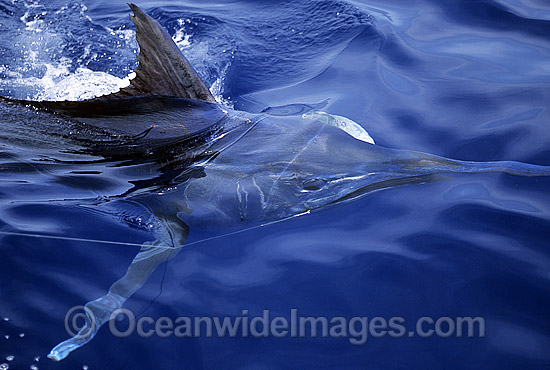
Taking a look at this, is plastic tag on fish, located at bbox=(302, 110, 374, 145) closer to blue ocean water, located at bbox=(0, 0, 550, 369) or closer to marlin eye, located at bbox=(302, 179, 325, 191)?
blue ocean water, located at bbox=(0, 0, 550, 369)

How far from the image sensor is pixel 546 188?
12.1 feet

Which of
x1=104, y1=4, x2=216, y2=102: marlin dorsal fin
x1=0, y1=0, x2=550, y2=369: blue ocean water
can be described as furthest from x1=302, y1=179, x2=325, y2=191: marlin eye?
x1=104, y1=4, x2=216, y2=102: marlin dorsal fin

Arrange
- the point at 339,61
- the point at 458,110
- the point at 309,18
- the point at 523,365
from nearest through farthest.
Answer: the point at 523,365 → the point at 458,110 → the point at 339,61 → the point at 309,18

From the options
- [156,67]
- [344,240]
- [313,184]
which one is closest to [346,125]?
[313,184]

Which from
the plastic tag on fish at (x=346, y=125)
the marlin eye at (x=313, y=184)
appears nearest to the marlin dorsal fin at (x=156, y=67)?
the plastic tag on fish at (x=346, y=125)

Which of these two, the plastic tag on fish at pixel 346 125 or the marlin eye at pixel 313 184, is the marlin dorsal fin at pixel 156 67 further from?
the marlin eye at pixel 313 184

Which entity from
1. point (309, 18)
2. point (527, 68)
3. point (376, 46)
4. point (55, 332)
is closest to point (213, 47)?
point (309, 18)

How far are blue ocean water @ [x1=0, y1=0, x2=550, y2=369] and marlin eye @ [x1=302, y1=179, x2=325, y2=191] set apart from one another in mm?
159

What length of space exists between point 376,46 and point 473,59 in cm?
103

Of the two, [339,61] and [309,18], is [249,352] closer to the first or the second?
[339,61]

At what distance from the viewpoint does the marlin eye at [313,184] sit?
3.40 m

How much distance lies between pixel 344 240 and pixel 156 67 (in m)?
1.70

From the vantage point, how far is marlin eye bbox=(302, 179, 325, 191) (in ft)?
11.1

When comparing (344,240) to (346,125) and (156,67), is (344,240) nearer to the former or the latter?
(346,125)
